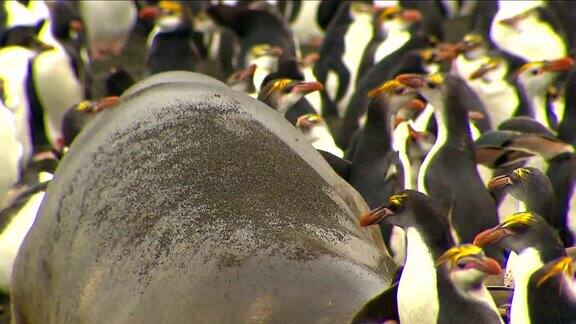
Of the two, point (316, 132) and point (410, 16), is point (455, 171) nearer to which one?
point (316, 132)

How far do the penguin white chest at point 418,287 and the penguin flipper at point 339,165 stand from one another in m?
2.22

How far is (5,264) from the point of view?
24.5 feet

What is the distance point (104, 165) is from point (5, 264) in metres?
2.31

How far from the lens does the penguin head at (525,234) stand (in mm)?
5535

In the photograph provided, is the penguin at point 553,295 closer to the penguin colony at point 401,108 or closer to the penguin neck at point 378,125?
the penguin colony at point 401,108

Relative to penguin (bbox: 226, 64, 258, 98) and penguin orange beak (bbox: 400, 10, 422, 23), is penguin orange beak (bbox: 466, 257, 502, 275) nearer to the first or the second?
penguin (bbox: 226, 64, 258, 98)

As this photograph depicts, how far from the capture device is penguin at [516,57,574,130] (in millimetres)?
9570

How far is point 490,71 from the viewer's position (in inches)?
401

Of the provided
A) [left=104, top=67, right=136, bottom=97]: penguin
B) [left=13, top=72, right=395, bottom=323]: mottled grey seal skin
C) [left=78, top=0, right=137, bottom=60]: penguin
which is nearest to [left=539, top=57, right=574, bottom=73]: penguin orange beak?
[left=104, top=67, right=136, bottom=97]: penguin

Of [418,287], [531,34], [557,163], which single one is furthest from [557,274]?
[531,34]

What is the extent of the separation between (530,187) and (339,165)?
158 centimetres

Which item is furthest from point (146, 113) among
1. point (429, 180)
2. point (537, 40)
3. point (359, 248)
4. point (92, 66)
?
point (92, 66)

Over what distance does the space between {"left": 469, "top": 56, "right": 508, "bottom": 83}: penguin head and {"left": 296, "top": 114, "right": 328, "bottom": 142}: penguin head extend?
1831mm

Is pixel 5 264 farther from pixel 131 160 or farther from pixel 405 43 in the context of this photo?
pixel 405 43
